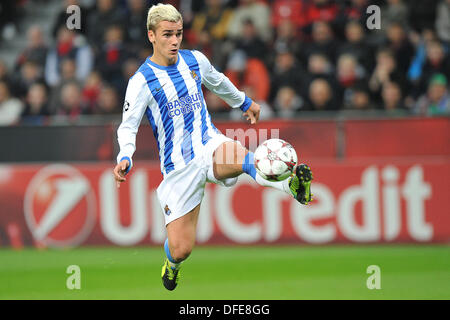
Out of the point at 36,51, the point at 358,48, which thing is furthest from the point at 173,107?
the point at 36,51

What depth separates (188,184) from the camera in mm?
6637

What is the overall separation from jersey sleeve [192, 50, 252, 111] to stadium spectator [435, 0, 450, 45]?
20.3 feet

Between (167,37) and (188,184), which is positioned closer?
(167,37)

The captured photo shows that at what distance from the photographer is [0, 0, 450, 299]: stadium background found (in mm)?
10008

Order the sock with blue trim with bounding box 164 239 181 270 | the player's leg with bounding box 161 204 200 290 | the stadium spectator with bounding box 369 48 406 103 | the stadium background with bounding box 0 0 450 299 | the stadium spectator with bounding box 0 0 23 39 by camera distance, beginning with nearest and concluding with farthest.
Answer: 1. the player's leg with bounding box 161 204 200 290
2. the sock with blue trim with bounding box 164 239 181 270
3. the stadium background with bounding box 0 0 450 299
4. the stadium spectator with bounding box 369 48 406 103
5. the stadium spectator with bounding box 0 0 23 39

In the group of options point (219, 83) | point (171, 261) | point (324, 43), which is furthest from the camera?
point (324, 43)

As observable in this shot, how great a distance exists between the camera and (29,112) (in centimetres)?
1221

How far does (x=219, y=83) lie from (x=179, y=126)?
0.61m

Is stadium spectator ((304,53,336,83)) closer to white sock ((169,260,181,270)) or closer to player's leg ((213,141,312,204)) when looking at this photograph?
white sock ((169,260,181,270))

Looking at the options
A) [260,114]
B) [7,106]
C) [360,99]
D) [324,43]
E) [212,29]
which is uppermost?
[212,29]

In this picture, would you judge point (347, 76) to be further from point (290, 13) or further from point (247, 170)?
point (247, 170)

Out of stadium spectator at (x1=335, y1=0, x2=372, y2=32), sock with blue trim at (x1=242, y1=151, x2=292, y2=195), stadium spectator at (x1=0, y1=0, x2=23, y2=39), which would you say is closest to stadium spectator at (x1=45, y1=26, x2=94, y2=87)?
stadium spectator at (x1=0, y1=0, x2=23, y2=39)

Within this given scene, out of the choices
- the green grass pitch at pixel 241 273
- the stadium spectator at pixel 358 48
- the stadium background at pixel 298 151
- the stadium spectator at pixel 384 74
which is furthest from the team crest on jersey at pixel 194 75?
the stadium spectator at pixel 358 48

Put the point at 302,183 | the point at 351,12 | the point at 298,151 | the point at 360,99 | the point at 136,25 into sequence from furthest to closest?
the point at 136,25, the point at 351,12, the point at 360,99, the point at 298,151, the point at 302,183
